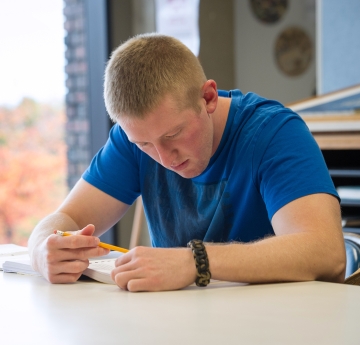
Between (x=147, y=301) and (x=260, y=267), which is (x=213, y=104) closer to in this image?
(x=260, y=267)

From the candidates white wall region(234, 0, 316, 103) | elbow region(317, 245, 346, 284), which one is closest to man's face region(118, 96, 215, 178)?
elbow region(317, 245, 346, 284)

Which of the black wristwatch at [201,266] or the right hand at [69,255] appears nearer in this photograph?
the black wristwatch at [201,266]

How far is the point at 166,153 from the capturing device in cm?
130

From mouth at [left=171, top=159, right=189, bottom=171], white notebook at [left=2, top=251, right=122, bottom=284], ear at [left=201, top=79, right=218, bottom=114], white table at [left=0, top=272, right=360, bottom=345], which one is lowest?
white notebook at [left=2, top=251, right=122, bottom=284]

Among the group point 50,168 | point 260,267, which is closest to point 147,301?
point 260,267

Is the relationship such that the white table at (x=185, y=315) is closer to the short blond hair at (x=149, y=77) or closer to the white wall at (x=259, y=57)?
the short blond hair at (x=149, y=77)

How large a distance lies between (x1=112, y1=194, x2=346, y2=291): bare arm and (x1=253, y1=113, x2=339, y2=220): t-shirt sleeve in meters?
0.03

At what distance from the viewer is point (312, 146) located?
1315mm

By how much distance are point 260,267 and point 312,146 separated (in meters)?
0.35

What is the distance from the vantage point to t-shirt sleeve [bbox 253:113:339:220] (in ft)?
4.04

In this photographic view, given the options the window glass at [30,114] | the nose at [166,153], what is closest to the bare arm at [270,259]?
the nose at [166,153]

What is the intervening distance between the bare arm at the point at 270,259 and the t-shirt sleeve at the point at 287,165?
30 millimetres

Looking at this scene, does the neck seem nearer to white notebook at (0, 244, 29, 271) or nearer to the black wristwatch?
the black wristwatch

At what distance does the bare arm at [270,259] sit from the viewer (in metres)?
1.07
